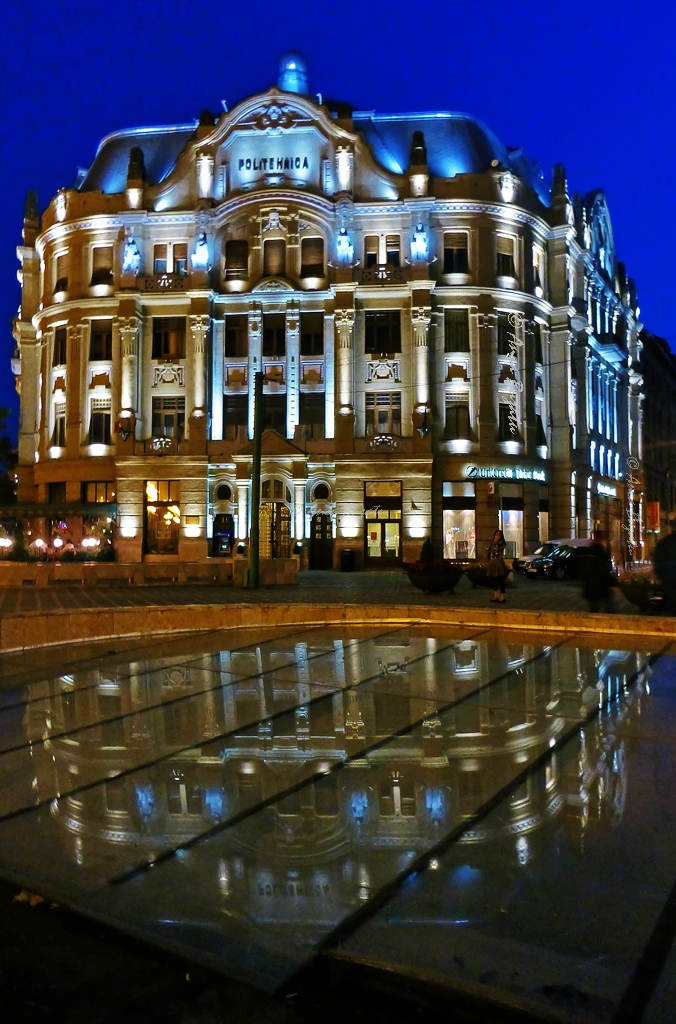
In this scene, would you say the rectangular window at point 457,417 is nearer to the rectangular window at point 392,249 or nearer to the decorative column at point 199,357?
the rectangular window at point 392,249

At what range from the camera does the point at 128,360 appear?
40.0 metres

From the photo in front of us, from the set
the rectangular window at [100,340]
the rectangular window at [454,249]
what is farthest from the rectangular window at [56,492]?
the rectangular window at [454,249]

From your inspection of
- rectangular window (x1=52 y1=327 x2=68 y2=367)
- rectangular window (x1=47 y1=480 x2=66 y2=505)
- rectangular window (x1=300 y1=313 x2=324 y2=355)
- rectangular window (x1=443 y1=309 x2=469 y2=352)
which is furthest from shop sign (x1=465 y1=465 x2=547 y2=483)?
rectangular window (x1=52 y1=327 x2=68 y2=367)

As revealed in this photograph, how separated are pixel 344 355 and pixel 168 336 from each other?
9.45m

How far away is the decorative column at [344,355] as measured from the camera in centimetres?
3884

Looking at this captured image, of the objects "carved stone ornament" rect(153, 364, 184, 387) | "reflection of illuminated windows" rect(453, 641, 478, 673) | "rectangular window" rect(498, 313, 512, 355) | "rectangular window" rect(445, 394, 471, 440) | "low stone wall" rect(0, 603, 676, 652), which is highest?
"rectangular window" rect(498, 313, 512, 355)

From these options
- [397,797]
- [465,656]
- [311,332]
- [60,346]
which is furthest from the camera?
[60,346]

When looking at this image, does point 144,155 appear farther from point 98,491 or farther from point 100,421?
point 98,491

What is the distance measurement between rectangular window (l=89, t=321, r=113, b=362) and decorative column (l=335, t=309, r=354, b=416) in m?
12.1

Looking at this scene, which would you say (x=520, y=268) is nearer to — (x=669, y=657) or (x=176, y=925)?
(x=669, y=657)

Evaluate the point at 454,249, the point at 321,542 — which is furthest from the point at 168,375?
the point at 454,249

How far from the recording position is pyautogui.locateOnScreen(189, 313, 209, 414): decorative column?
130 feet

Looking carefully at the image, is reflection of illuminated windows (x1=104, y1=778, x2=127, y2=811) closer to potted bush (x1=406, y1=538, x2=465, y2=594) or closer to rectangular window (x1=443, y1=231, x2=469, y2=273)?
potted bush (x1=406, y1=538, x2=465, y2=594)

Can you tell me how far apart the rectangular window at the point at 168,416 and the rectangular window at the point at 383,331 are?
32.9 feet
